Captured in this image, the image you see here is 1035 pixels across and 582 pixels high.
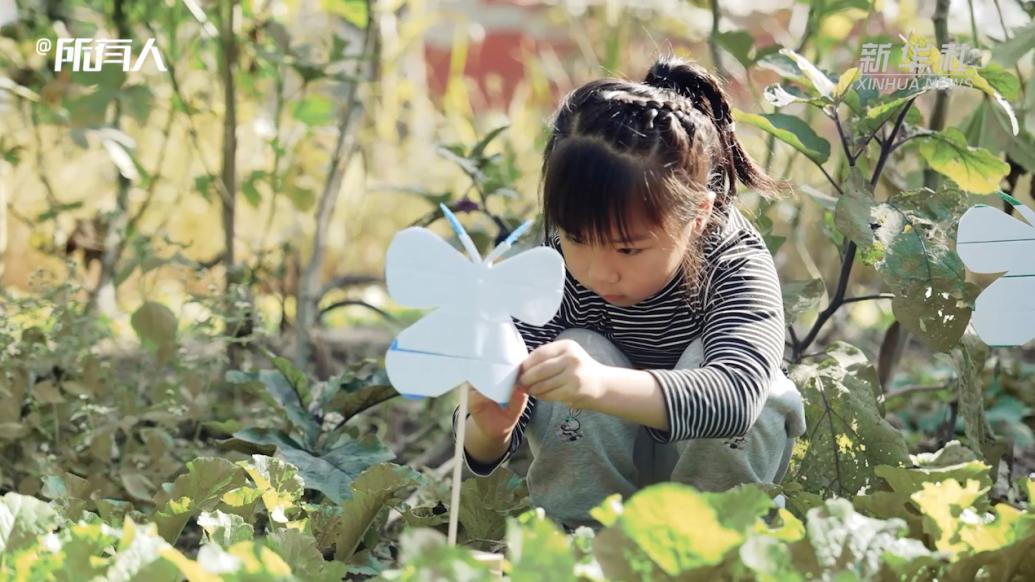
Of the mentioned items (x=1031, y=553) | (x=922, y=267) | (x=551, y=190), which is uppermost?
(x=551, y=190)

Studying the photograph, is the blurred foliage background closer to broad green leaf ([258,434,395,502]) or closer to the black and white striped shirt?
broad green leaf ([258,434,395,502])

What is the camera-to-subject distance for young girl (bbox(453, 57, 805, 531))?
4.05 ft

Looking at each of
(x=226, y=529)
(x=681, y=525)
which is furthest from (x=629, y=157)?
(x=226, y=529)

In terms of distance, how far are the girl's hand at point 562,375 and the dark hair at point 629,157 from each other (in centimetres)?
17

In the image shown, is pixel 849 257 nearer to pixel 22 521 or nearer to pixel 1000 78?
pixel 1000 78

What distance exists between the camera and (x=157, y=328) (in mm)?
1930

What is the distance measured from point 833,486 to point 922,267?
0.31 metres

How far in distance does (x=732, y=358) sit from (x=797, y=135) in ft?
1.62

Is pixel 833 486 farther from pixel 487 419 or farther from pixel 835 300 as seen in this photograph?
pixel 487 419

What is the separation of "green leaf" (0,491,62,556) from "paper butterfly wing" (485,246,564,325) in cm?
51

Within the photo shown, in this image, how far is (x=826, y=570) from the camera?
998mm

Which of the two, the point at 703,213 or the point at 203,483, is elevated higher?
the point at 703,213

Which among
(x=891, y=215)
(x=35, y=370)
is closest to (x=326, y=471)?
(x=35, y=370)

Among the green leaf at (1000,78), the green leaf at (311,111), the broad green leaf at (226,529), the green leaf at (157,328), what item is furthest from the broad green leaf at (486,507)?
the green leaf at (311,111)
